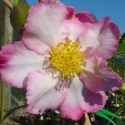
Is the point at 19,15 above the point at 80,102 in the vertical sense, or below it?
above

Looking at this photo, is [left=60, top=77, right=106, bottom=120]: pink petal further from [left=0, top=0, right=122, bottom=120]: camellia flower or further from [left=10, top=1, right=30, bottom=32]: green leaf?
[left=10, top=1, right=30, bottom=32]: green leaf

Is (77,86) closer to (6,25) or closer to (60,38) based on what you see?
(60,38)

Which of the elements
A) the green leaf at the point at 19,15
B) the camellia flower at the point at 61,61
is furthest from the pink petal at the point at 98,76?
the green leaf at the point at 19,15

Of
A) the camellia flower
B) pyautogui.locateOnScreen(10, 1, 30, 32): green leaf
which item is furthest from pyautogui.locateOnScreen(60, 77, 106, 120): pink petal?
pyautogui.locateOnScreen(10, 1, 30, 32): green leaf

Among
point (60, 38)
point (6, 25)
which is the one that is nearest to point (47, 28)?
point (60, 38)
